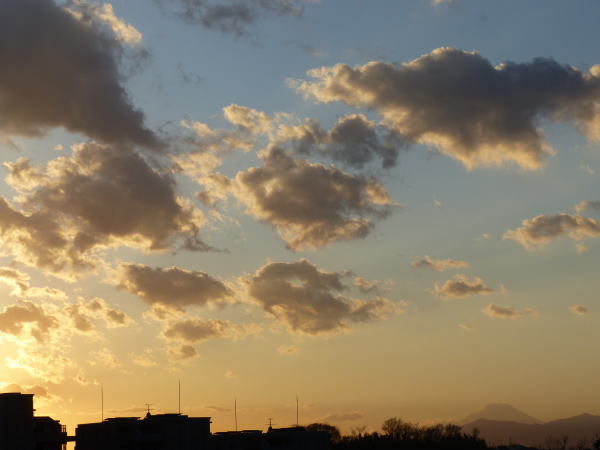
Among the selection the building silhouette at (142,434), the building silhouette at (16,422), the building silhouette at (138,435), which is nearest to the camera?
the building silhouette at (16,422)

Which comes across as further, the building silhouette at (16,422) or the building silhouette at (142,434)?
the building silhouette at (142,434)

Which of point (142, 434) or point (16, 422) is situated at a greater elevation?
point (16, 422)

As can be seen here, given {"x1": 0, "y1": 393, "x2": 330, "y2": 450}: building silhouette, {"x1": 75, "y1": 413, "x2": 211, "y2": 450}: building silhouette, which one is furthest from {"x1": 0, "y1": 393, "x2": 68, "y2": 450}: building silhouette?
{"x1": 75, "y1": 413, "x2": 211, "y2": 450}: building silhouette

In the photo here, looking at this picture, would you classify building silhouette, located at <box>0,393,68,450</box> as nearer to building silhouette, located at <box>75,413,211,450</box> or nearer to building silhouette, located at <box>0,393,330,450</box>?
building silhouette, located at <box>0,393,330,450</box>

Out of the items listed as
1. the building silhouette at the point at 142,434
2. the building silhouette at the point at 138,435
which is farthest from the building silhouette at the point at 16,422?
the building silhouette at the point at 142,434

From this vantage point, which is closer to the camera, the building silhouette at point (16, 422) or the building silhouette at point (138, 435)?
the building silhouette at point (16, 422)

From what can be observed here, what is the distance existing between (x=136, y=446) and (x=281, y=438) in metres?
29.2

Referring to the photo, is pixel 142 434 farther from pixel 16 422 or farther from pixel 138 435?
pixel 16 422

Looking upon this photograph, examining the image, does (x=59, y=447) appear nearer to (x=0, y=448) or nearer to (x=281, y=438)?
(x=0, y=448)

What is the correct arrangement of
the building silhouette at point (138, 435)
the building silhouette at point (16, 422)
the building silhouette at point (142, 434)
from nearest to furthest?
the building silhouette at point (16, 422) < the building silhouette at point (138, 435) < the building silhouette at point (142, 434)

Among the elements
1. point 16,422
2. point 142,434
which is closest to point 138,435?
point 142,434

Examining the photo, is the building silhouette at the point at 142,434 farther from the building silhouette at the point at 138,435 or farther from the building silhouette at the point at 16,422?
the building silhouette at the point at 16,422

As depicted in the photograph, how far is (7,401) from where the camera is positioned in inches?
4503

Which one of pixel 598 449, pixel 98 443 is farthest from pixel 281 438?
pixel 598 449
